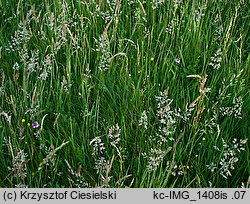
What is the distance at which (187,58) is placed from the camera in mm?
3002

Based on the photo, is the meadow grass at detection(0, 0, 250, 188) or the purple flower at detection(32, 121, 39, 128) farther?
the purple flower at detection(32, 121, 39, 128)

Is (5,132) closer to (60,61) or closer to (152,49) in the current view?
(60,61)

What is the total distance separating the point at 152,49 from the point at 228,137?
73 cm

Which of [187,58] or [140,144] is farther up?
[187,58]

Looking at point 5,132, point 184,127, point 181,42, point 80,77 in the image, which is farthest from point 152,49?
point 5,132

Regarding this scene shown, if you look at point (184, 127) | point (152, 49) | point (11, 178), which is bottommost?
point (11, 178)

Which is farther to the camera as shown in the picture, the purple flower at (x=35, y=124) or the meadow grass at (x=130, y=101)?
the purple flower at (x=35, y=124)

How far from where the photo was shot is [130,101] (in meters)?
2.63

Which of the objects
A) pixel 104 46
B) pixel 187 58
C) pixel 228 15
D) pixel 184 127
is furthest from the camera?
pixel 228 15

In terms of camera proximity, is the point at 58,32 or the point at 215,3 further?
the point at 215,3

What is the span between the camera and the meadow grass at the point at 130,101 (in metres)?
Result: 2.39

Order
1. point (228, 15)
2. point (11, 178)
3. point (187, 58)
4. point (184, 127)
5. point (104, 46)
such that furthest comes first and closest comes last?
point (228, 15) → point (187, 58) → point (104, 46) → point (184, 127) → point (11, 178)

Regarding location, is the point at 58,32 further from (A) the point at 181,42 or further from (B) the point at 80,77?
(A) the point at 181,42

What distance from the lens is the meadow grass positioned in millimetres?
2389
